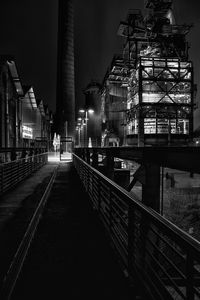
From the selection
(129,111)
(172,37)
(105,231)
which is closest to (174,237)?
(105,231)

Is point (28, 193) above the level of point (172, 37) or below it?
below

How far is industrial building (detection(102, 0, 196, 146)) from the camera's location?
3020 cm

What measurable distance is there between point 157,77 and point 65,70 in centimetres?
2782

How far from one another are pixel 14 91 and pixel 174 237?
29.1m

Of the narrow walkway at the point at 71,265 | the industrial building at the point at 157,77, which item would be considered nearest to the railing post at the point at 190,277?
the narrow walkway at the point at 71,265

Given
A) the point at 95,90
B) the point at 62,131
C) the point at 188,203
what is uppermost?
the point at 95,90

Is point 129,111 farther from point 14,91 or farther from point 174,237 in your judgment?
point 174,237

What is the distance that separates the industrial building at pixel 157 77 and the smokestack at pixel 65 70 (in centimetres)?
1849

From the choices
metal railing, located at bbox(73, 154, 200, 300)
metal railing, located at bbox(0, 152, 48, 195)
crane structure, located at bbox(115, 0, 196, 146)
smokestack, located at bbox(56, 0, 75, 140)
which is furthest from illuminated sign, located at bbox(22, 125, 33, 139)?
metal railing, located at bbox(73, 154, 200, 300)

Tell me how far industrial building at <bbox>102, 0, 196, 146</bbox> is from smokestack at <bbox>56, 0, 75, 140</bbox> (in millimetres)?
18485

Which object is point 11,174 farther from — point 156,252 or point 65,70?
point 65,70

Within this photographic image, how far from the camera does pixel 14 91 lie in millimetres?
27844

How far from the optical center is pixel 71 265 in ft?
12.5

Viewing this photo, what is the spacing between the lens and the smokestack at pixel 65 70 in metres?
52.5
